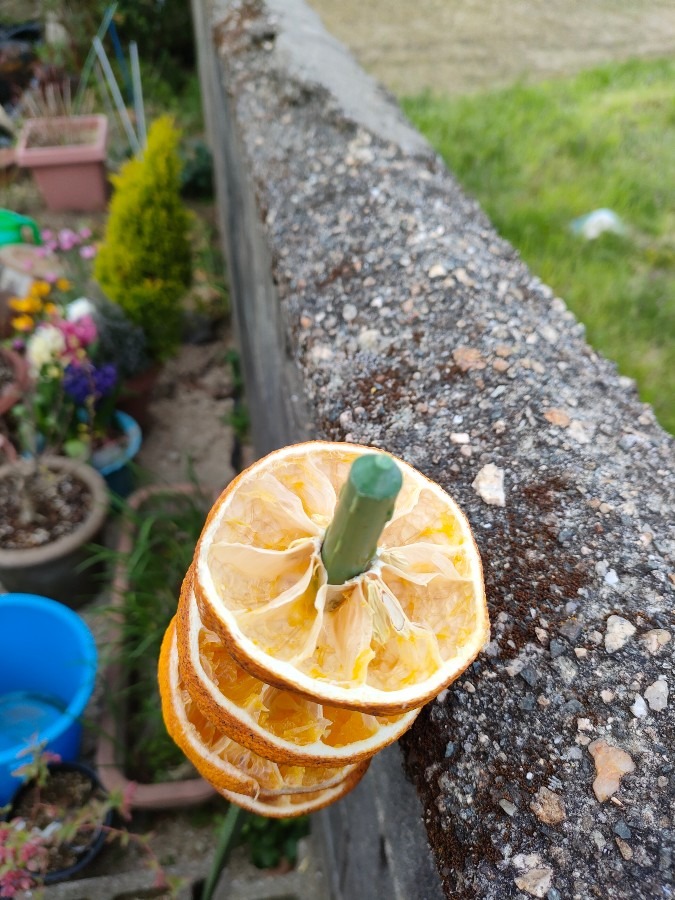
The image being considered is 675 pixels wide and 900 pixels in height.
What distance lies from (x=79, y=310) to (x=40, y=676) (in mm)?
1667

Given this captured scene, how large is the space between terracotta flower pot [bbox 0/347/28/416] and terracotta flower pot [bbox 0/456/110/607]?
41cm

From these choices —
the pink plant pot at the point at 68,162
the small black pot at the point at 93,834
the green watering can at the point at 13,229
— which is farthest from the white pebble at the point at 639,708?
the pink plant pot at the point at 68,162

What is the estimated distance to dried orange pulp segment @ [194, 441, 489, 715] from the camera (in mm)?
653

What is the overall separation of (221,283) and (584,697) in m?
4.08

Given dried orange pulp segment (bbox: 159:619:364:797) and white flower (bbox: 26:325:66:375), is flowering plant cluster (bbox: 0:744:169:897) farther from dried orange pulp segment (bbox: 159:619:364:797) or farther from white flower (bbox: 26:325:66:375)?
white flower (bbox: 26:325:66:375)

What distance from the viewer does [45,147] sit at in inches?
212

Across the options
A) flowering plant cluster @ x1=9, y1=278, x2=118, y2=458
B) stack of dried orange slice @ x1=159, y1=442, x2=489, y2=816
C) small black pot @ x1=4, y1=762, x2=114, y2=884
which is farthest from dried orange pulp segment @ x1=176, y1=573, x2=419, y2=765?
flowering plant cluster @ x1=9, y1=278, x2=118, y2=458

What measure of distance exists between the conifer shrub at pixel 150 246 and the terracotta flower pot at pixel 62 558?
915 mm

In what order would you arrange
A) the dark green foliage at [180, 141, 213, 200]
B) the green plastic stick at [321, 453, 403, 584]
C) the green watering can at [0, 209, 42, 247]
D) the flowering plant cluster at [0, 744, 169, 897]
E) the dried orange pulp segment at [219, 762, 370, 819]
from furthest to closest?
1. the dark green foliage at [180, 141, 213, 200]
2. the green watering can at [0, 209, 42, 247]
3. the flowering plant cluster at [0, 744, 169, 897]
4. the dried orange pulp segment at [219, 762, 370, 819]
5. the green plastic stick at [321, 453, 403, 584]

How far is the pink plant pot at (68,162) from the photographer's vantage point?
517 cm

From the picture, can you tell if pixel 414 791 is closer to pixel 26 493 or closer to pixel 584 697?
pixel 584 697

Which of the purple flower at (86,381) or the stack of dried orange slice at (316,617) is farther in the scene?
the purple flower at (86,381)

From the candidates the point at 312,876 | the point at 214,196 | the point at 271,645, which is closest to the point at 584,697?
the point at 271,645

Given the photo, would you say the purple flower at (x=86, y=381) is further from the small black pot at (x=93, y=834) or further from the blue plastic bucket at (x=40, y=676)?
the small black pot at (x=93, y=834)
